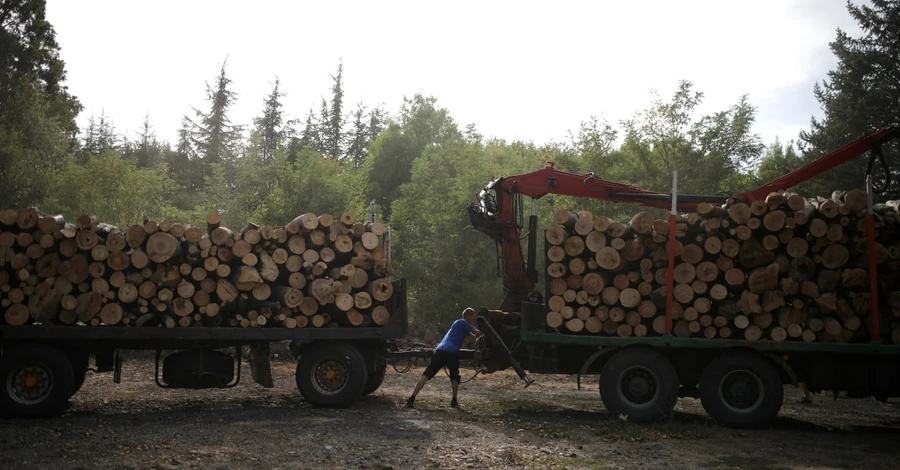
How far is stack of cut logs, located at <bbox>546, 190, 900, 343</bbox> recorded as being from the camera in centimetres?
1021

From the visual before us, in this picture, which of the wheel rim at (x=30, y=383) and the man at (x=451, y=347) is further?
the man at (x=451, y=347)

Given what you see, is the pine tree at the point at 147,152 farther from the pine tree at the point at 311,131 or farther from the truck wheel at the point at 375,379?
the truck wheel at the point at 375,379

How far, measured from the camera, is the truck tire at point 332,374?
11133 mm

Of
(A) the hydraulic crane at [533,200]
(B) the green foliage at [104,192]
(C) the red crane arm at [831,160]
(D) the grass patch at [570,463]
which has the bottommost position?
(D) the grass patch at [570,463]

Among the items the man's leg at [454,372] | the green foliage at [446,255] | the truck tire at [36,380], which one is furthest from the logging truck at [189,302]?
the green foliage at [446,255]

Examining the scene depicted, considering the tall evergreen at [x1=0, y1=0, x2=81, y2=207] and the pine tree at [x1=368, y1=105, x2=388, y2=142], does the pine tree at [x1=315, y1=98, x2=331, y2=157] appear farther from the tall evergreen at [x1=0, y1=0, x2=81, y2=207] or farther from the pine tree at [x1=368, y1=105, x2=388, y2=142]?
the tall evergreen at [x1=0, y1=0, x2=81, y2=207]

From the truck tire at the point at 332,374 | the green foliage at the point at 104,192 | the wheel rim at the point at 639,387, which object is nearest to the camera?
the wheel rim at the point at 639,387

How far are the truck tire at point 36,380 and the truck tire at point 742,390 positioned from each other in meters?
8.48

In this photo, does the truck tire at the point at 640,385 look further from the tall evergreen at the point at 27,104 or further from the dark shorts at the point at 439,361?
the tall evergreen at the point at 27,104

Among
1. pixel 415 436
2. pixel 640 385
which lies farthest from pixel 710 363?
pixel 415 436

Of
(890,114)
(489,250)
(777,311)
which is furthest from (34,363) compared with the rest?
(890,114)

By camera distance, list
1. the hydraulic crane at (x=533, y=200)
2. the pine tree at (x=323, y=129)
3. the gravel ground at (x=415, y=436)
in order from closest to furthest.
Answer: the gravel ground at (x=415, y=436)
the hydraulic crane at (x=533, y=200)
the pine tree at (x=323, y=129)

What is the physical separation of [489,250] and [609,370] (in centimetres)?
1343

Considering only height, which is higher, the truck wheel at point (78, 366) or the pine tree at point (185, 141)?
the pine tree at point (185, 141)
